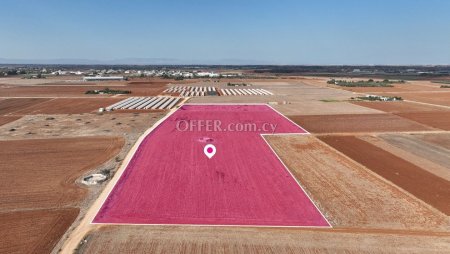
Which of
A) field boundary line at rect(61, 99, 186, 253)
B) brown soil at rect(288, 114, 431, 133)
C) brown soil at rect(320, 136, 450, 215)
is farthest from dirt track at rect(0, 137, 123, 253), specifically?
Answer: brown soil at rect(288, 114, 431, 133)

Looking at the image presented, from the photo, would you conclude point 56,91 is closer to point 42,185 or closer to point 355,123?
point 42,185

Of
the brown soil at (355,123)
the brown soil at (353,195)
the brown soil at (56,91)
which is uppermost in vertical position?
the brown soil at (56,91)

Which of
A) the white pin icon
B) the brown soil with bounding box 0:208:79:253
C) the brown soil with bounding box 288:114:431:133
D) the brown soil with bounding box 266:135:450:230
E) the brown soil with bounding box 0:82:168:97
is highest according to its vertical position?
the brown soil with bounding box 0:82:168:97

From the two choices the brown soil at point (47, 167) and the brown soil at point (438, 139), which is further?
the brown soil at point (438, 139)

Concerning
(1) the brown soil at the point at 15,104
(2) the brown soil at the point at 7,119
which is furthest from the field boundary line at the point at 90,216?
(1) the brown soil at the point at 15,104

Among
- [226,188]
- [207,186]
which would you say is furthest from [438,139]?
[207,186]

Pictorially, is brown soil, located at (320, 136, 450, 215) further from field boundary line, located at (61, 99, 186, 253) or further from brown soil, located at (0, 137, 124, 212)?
brown soil, located at (0, 137, 124, 212)

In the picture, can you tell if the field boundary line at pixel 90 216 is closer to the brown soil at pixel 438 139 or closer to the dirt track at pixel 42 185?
the dirt track at pixel 42 185
